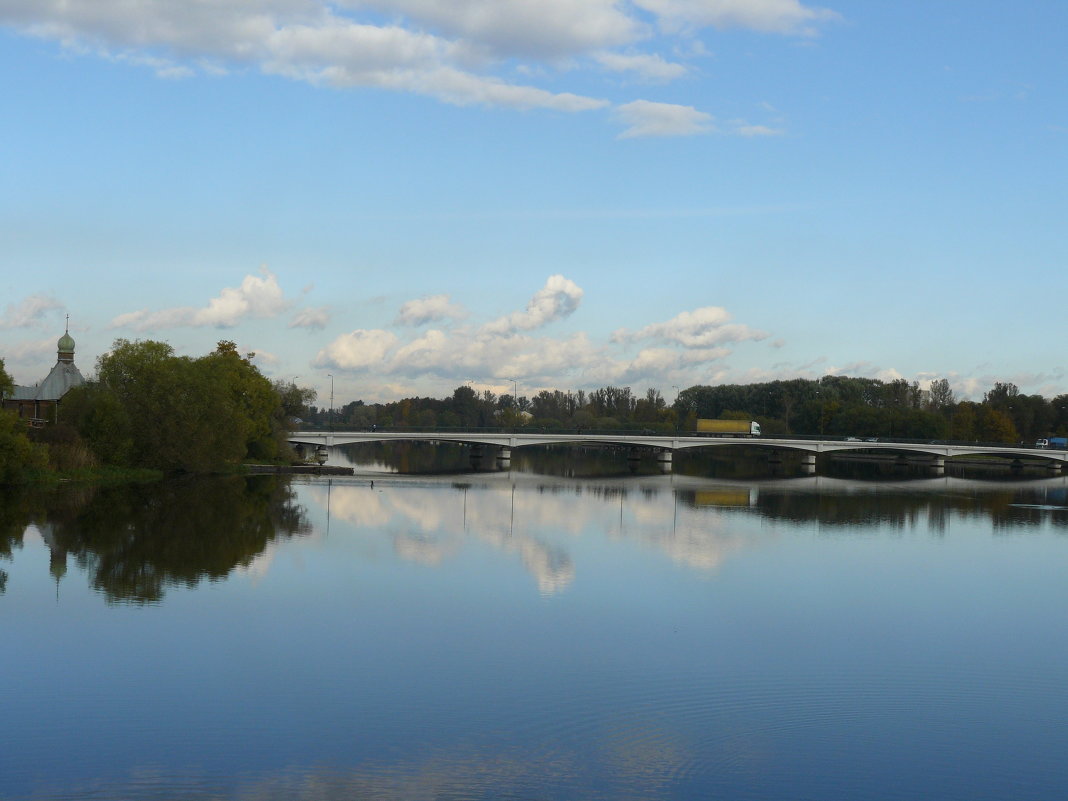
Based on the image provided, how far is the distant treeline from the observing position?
457 feet

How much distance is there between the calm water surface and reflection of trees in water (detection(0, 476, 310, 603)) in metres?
0.26

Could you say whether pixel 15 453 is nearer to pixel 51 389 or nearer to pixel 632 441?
pixel 51 389

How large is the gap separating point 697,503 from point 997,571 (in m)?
27.5

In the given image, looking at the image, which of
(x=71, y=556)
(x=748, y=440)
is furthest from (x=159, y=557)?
(x=748, y=440)

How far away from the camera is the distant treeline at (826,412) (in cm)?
13925

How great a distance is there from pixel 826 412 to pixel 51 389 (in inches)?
4182

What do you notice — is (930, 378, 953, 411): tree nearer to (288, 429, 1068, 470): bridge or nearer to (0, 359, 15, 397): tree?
(288, 429, 1068, 470): bridge

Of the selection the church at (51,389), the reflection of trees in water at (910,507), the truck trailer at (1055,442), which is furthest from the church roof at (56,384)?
the truck trailer at (1055,442)

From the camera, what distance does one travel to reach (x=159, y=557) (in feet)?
103

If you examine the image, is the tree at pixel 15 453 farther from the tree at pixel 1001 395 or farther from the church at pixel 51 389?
the tree at pixel 1001 395

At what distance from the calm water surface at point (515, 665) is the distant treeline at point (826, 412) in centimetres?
8717

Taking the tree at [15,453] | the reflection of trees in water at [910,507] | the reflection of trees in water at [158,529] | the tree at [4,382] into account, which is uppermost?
the tree at [4,382]

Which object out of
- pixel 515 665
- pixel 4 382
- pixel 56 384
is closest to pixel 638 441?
pixel 56 384

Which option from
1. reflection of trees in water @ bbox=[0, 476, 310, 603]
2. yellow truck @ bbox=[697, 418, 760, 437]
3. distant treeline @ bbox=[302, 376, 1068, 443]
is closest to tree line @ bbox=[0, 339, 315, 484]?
reflection of trees in water @ bbox=[0, 476, 310, 603]
